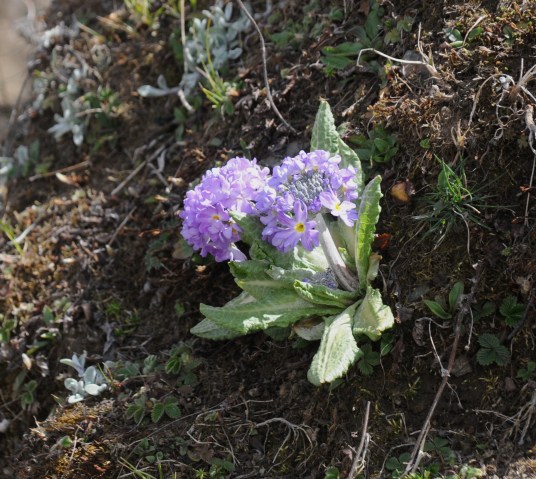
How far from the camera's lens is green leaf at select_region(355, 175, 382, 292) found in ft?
9.63

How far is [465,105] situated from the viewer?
3.12m

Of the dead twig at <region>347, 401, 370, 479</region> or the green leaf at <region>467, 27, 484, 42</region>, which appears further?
the green leaf at <region>467, 27, 484, 42</region>

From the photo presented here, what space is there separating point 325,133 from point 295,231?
24.7 inches

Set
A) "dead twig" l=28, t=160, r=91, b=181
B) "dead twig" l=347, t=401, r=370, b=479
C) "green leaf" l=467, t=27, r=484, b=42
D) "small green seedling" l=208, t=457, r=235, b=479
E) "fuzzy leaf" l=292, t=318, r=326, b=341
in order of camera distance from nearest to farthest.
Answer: "dead twig" l=347, t=401, r=370, b=479 → "small green seedling" l=208, t=457, r=235, b=479 → "fuzzy leaf" l=292, t=318, r=326, b=341 → "green leaf" l=467, t=27, r=484, b=42 → "dead twig" l=28, t=160, r=91, b=181

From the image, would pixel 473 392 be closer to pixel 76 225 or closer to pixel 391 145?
pixel 391 145

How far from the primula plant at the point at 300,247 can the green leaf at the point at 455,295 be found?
259 mm

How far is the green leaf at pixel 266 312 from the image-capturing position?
9.67 ft

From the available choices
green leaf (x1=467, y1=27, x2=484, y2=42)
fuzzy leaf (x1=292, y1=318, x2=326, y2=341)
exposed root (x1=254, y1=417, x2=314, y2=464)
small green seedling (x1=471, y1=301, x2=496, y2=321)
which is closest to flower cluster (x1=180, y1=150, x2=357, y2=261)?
fuzzy leaf (x1=292, y1=318, x2=326, y2=341)

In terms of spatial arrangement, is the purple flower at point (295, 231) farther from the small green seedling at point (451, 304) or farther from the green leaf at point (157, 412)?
the green leaf at point (157, 412)

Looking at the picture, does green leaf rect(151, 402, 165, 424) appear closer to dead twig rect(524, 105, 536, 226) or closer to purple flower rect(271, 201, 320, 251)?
purple flower rect(271, 201, 320, 251)

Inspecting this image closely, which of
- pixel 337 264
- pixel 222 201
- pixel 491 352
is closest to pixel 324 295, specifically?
pixel 337 264

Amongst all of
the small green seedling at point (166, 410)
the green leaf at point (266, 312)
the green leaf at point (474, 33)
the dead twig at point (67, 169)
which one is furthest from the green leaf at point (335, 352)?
the dead twig at point (67, 169)

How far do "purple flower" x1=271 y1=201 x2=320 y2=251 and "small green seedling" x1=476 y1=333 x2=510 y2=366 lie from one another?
0.76m

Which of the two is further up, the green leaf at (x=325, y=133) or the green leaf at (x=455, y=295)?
the green leaf at (x=325, y=133)
